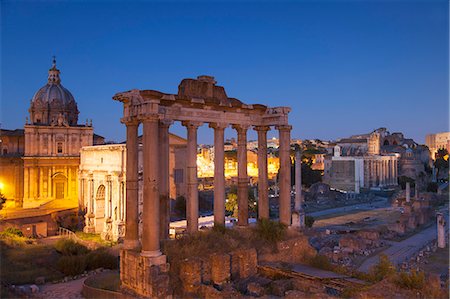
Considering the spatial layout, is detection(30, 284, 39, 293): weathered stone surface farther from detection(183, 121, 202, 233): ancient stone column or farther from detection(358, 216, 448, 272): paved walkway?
detection(358, 216, 448, 272): paved walkway

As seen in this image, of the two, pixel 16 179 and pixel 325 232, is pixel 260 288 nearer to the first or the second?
pixel 325 232

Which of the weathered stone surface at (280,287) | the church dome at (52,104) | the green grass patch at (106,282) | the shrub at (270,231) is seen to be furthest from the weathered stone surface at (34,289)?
the church dome at (52,104)

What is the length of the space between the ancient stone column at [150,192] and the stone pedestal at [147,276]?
0.25 metres

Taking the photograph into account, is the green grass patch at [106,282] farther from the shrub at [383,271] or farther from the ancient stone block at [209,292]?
the shrub at [383,271]

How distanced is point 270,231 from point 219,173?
117 inches

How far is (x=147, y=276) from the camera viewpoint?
11273mm

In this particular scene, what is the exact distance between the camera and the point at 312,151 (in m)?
119

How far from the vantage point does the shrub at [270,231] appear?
49.0ft

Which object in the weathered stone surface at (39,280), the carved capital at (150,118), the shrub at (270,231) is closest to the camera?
the carved capital at (150,118)

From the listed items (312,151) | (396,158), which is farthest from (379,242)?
(312,151)

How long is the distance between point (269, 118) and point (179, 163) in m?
26.7

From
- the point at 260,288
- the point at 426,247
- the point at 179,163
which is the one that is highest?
the point at 179,163

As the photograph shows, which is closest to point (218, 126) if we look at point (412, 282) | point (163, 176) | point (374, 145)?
point (163, 176)

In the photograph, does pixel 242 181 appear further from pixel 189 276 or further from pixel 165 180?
pixel 189 276
